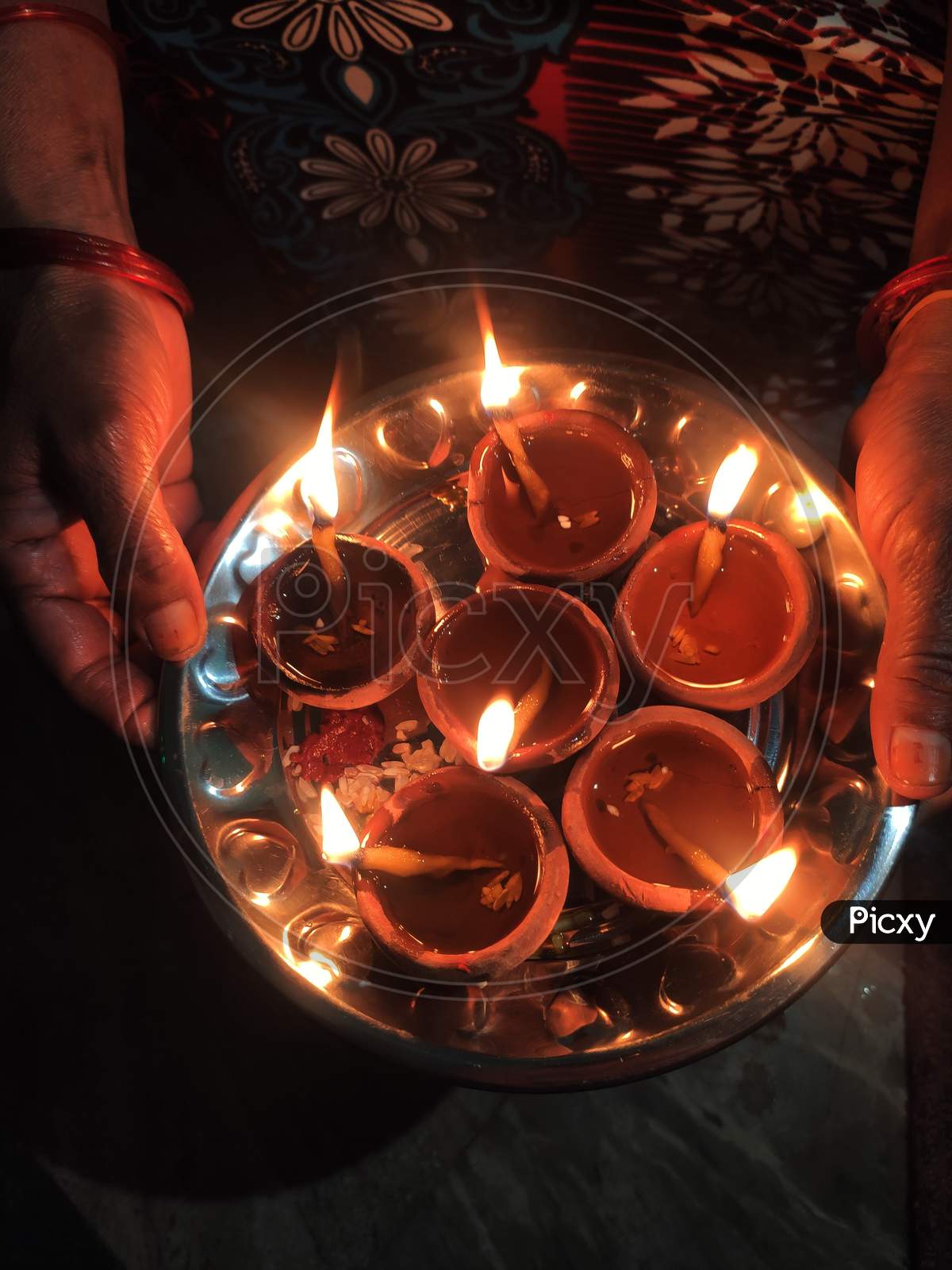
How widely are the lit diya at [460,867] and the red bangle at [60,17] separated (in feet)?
5.66

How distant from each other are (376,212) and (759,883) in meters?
1.84

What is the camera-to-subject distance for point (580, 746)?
1589mm

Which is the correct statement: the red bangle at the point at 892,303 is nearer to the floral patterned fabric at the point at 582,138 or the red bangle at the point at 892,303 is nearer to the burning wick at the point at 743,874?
the floral patterned fabric at the point at 582,138

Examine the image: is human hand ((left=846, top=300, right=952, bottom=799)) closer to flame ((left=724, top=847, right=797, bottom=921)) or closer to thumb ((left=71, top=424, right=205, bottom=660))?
flame ((left=724, top=847, right=797, bottom=921))

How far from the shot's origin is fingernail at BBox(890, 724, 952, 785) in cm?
149

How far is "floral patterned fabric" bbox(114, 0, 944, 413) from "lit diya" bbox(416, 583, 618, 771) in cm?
109

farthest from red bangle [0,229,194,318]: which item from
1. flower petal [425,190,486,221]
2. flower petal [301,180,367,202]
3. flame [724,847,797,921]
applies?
flame [724,847,797,921]

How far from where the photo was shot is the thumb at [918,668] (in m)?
1.49

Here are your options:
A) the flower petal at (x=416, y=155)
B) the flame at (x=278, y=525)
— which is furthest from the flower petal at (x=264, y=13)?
the flame at (x=278, y=525)

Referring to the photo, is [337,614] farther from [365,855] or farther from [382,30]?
[382,30]

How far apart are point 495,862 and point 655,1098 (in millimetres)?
1023

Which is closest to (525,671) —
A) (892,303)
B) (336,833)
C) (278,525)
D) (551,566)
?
(551,566)

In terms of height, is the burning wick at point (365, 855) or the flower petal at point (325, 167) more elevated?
the flower petal at point (325, 167)

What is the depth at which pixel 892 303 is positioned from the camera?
1865mm
